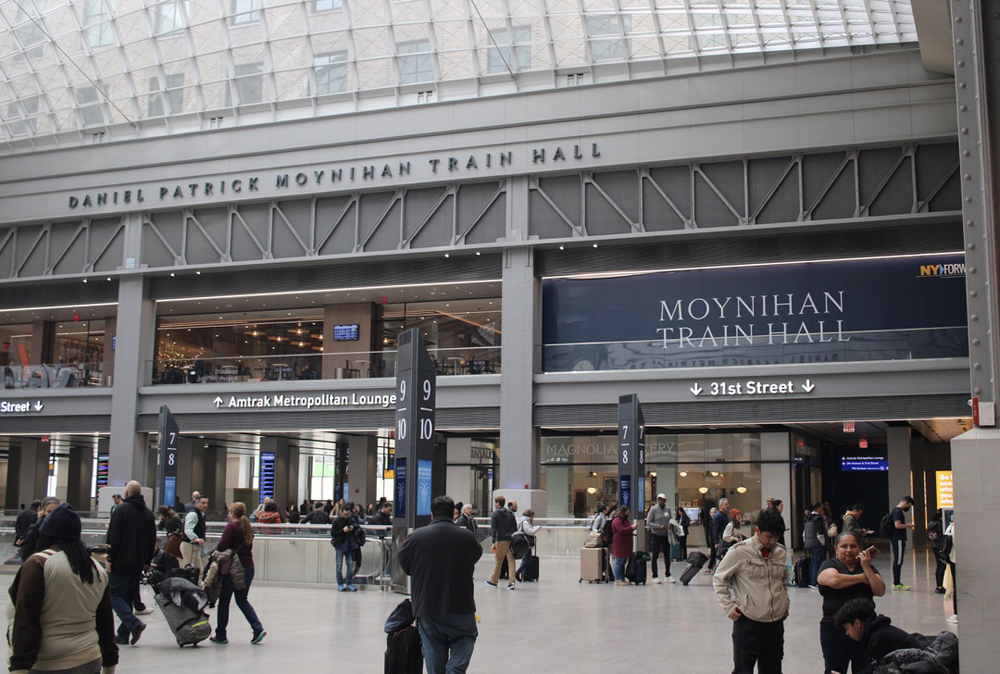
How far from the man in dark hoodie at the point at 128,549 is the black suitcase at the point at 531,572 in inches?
414

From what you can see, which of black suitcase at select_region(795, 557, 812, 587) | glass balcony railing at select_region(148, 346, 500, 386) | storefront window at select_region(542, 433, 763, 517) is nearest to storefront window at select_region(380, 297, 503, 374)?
glass balcony railing at select_region(148, 346, 500, 386)

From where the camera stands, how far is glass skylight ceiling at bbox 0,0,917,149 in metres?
26.9

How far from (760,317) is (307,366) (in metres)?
13.2

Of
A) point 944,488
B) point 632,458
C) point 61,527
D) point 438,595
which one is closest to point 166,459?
point 632,458

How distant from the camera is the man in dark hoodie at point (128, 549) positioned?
34.2 ft

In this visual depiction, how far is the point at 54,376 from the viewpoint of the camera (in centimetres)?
3378

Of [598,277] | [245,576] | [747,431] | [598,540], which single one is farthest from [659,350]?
[245,576]

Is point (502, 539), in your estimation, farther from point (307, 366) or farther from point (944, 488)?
point (944, 488)

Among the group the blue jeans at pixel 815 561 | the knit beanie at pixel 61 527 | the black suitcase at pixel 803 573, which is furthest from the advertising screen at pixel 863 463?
the knit beanie at pixel 61 527

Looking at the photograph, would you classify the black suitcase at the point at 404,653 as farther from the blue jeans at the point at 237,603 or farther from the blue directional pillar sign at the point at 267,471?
the blue directional pillar sign at the point at 267,471

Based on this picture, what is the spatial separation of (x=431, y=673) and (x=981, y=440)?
417 centimetres

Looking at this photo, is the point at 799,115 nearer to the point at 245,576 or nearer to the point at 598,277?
the point at 598,277

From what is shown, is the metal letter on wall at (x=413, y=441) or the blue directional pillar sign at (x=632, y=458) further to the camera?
the blue directional pillar sign at (x=632, y=458)

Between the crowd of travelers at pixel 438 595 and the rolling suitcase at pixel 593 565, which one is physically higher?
the crowd of travelers at pixel 438 595
